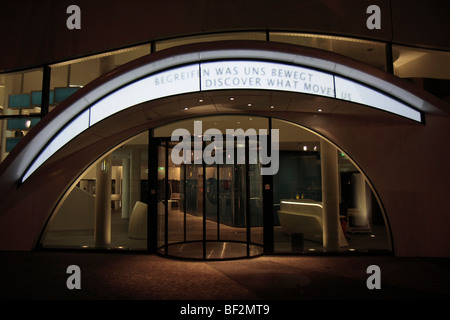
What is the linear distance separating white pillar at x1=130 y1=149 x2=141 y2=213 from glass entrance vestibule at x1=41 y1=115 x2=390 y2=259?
A: 0.09ft

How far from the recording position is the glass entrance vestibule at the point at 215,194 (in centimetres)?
730

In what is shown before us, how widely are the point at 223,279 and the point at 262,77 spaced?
147 inches

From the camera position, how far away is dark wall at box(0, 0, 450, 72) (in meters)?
6.75

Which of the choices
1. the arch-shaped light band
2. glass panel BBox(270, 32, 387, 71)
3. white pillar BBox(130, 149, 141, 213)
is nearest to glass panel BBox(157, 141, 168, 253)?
white pillar BBox(130, 149, 141, 213)

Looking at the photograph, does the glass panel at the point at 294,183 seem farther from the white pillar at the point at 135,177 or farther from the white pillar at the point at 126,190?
the white pillar at the point at 126,190

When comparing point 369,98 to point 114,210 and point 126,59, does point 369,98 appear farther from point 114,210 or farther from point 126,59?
point 114,210

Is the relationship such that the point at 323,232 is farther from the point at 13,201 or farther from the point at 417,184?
the point at 13,201

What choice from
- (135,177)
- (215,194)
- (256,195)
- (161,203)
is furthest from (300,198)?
(135,177)

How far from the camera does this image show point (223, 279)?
206 inches

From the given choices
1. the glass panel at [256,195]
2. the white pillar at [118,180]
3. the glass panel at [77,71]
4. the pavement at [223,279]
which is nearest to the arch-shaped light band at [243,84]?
the glass panel at [77,71]

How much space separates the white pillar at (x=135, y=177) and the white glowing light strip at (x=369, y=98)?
5018 mm

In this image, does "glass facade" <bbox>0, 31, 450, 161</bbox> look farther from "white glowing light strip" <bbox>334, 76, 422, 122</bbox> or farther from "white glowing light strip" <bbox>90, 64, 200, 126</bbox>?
"white glowing light strip" <bbox>90, 64, 200, 126</bbox>
